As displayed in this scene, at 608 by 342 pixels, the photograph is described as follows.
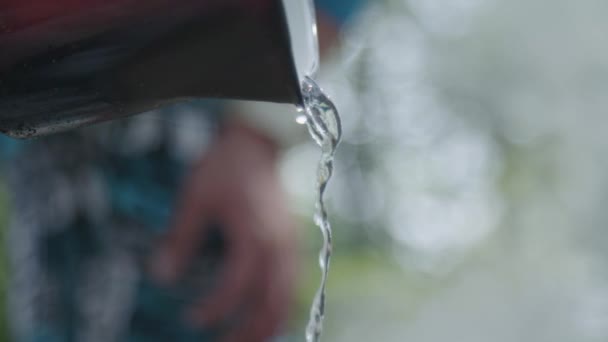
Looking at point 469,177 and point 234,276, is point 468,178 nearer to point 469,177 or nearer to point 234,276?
point 469,177

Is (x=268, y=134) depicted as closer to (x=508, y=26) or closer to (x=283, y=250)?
(x=283, y=250)

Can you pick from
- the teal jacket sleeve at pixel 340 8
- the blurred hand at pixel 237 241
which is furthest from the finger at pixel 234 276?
the teal jacket sleeve at pixel 340 8

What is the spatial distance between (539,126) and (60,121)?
2986mm

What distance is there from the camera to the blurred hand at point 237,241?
2.84ft

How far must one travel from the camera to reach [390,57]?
3.97 metres

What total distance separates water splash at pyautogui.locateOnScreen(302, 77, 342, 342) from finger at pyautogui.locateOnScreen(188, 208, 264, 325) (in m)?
0.47

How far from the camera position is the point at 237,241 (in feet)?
2.84

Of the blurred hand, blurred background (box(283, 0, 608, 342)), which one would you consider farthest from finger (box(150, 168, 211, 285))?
blurred background (box(283, 0, 608, 342))

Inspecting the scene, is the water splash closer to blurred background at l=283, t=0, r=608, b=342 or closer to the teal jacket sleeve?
the teal jacket sleeve

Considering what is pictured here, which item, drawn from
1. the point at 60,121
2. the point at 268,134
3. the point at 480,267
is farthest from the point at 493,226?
the point at 60,121

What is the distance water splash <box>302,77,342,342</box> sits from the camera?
0.30 metres

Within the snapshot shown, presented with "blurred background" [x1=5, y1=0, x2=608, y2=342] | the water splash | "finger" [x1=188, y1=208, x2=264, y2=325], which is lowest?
"blurred background" [x1=5, y1=0, x2=608, y2=342]

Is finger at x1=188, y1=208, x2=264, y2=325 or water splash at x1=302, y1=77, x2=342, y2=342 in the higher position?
water splash at x1=302, y1=77, x2=342, y2=342

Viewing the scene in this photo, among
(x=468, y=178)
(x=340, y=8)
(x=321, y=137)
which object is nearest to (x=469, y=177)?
(x=468, y=178)
